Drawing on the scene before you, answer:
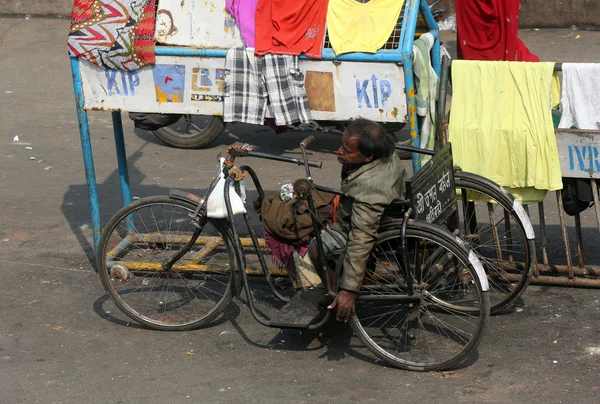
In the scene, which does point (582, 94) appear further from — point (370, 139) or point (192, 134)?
point (192, 134)

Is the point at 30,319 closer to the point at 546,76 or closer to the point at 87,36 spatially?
the point at 87,36

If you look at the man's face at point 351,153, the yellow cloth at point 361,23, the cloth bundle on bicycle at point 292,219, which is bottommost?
the cloth bundle on bicycle at point 292,219

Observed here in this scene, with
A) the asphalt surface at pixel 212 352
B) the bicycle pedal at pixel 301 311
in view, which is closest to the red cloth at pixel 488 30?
the asphalt surface at pixel 212 352

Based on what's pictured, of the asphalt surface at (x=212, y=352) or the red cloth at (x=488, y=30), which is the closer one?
the asphalt surface at (x=212, y=352)

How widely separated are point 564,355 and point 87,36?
11.0 ft

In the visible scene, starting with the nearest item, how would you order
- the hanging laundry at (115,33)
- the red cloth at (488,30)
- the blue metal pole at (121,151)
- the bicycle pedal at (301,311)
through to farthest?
the bicycle pedal at (301,311), the hanging laundry at (115,33), the blue metal pole at (121,151), the red cloth at (488,30)

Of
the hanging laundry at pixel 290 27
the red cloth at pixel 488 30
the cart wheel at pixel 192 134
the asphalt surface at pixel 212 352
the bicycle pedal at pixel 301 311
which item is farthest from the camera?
the cart wheel at pixel 192 134

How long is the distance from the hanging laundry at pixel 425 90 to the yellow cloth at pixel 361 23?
0.24 meters

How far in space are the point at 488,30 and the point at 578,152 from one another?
2.35 metres

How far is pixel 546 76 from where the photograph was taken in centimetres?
529

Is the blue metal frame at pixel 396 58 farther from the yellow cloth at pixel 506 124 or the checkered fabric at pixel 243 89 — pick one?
the yellow cloth at pixel 506 124

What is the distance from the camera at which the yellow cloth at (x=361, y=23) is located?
207 inches

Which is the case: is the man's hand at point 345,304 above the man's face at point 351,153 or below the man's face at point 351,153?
below

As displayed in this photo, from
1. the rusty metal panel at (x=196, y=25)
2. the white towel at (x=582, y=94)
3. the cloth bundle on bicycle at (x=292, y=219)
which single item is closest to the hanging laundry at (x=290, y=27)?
the rusty metal panel at (x=196, y=25)
